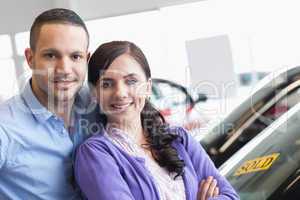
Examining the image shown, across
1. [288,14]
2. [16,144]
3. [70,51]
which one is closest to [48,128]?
[16,144]

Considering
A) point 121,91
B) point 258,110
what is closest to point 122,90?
point 121,91

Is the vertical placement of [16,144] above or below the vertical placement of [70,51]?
below

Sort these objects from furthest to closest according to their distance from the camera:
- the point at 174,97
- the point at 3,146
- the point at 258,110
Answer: the point at 174,97 → the point at 258,110 → the point at 3,146

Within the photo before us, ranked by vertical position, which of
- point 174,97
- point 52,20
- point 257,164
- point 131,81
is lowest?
point 174,97

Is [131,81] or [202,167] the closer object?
[131,81]

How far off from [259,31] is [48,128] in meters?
4.54

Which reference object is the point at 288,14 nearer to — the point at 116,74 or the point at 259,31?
the point at 259,31

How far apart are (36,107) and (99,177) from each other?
0.25 metres

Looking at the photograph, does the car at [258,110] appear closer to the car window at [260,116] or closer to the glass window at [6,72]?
the car window at [260,116]

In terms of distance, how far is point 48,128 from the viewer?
4.22 feet

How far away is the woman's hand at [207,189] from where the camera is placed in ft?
4.63

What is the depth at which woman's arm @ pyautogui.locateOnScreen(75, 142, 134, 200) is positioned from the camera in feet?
4.12

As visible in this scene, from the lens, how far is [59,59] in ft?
4.09

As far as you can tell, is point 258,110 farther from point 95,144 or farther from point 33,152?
point 33,152
